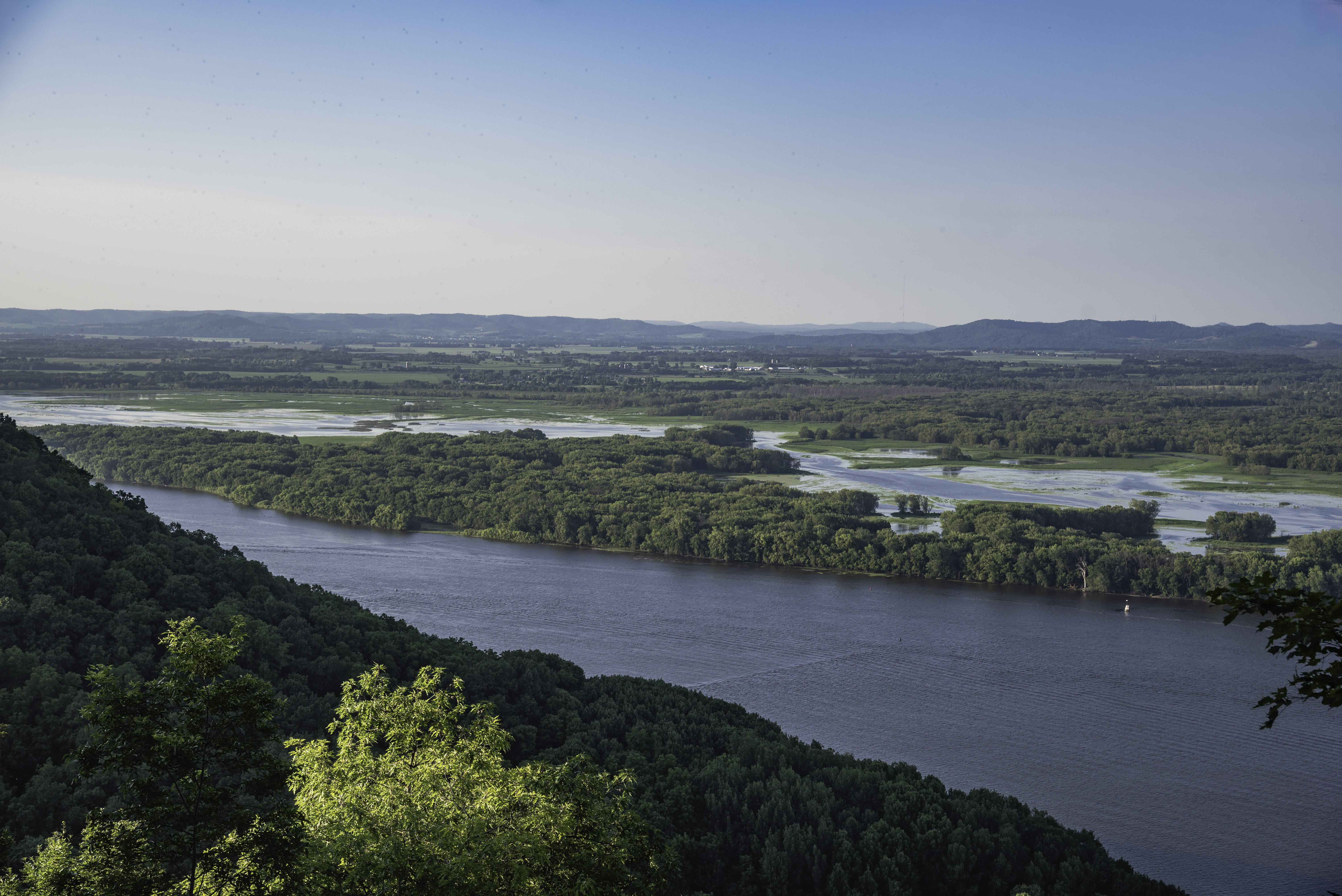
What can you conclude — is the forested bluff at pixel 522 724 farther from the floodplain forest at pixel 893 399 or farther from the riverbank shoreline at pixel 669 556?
the floodplain forest at pixel 893 399

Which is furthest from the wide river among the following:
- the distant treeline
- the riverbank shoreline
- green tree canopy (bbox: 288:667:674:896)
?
the distant treeline

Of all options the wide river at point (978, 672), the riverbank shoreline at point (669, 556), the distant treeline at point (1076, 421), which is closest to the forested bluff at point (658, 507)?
the riverbank shoreline at point (669, 556)

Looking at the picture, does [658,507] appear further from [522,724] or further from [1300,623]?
[1300,623]

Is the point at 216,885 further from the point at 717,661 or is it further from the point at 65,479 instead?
the point at 717,661

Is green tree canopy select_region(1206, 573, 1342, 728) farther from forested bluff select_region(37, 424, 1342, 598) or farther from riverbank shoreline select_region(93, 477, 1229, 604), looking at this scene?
riverbank shoreline select_region(93, 477, 1229, 604)

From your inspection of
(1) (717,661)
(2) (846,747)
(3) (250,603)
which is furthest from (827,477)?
(3) (250,603)

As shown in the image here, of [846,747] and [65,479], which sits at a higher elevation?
[65,479]
